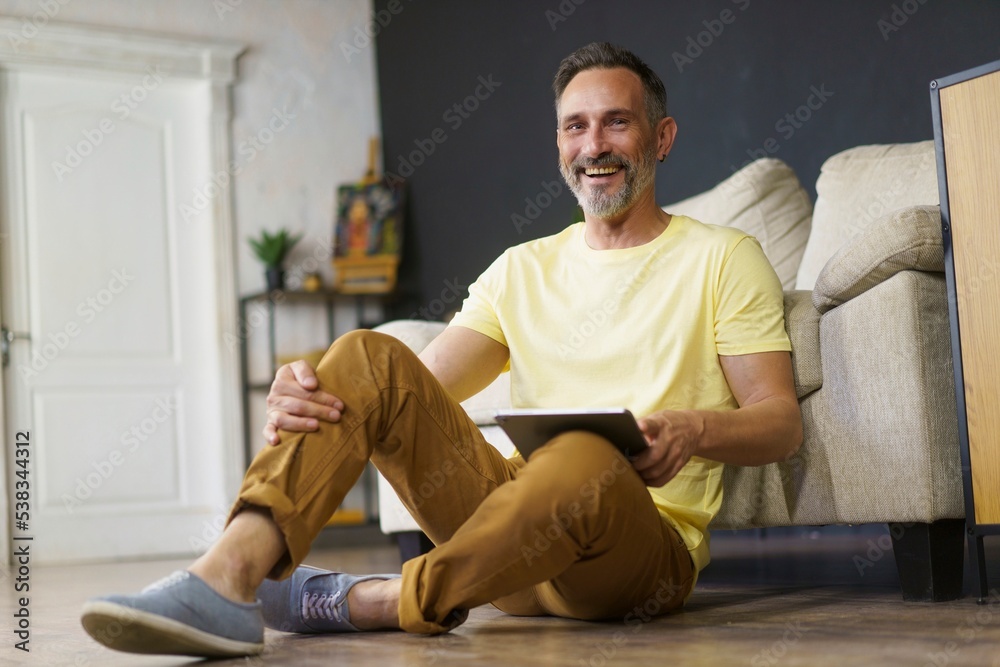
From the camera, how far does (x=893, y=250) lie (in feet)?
5.46

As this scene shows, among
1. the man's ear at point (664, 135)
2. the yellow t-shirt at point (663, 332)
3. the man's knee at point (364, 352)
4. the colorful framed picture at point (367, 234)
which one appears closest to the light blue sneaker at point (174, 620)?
the man's knee at point (364, 352)

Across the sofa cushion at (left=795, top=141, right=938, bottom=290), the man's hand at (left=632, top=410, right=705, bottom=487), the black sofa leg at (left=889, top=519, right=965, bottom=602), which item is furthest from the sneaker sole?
the sofa cushion at (left=795, top=141, right=938, bottom=290)

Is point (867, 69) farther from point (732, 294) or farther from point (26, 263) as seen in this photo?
point (26, 263)

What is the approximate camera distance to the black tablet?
1324 millimetres

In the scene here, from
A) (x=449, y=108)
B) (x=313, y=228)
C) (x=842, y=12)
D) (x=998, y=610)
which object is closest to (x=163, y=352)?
(x=313, y=228)

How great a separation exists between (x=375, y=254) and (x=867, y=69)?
265 centimetres

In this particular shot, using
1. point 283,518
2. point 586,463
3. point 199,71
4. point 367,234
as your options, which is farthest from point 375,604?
point 199,71

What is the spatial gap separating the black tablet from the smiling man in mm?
22

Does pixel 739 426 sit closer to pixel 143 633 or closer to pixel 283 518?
pixel 283 518

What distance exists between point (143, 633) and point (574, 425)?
56 cm

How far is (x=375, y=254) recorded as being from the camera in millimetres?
5234

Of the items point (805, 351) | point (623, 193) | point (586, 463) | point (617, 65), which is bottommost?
point (586, 463)

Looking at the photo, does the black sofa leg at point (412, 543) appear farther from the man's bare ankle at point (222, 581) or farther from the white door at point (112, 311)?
the white door at point (112, 311)

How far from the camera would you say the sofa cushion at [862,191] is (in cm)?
235
